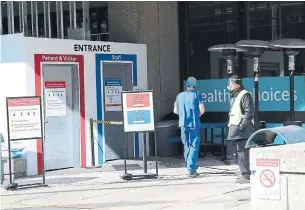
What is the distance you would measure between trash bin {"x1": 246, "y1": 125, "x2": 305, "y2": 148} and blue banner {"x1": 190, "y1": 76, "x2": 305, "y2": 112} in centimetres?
475

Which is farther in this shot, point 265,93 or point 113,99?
point 265,93

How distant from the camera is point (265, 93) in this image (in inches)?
566

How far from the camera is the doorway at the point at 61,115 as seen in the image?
1293 cm

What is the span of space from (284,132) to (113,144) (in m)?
6.15

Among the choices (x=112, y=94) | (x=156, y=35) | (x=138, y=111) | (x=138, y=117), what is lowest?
(x=138, y=117)

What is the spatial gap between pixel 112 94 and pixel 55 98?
158cm

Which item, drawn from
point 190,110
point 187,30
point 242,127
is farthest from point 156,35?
point 242,127

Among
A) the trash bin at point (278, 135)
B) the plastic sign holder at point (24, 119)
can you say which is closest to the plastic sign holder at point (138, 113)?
the plastic sign holder at point (24, 119)

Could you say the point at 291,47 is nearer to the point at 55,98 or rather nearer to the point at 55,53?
the point at 55,53

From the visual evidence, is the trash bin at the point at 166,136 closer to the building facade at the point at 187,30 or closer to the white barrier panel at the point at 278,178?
the building facade at the point at 187,30

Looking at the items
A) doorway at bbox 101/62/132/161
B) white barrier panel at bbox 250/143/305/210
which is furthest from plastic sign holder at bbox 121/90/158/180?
white barrier panel at bbox 250/143/305/210

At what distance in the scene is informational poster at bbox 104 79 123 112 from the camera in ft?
46.2

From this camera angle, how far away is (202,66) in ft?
51.3

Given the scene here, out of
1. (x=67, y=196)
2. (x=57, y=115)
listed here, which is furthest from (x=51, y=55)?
(x=67, y=196)
